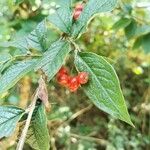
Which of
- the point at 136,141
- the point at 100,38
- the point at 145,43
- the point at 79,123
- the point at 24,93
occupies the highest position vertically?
the point at 145,43

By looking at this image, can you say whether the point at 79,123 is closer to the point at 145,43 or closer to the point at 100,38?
the point at 100,38

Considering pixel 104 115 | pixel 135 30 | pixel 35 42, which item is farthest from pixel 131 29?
pixel 104 115

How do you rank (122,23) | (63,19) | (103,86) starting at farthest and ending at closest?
(122,23) → (63,19) → (103,86)

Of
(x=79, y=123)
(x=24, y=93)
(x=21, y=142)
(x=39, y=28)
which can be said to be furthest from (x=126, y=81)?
(x=21, y=142)

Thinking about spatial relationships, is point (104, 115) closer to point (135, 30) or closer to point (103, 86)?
point (135, 30)

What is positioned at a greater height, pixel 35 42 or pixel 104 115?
pixel 35 42

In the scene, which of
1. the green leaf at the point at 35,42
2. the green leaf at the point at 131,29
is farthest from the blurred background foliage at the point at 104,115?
the green leaf at the point at 35,42
